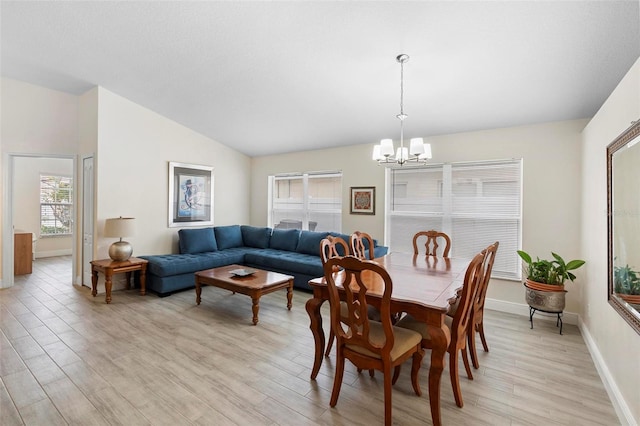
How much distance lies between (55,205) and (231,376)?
7.72m

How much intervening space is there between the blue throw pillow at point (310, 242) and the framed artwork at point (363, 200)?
673 millimetres

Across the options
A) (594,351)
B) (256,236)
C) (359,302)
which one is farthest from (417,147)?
(256,236)

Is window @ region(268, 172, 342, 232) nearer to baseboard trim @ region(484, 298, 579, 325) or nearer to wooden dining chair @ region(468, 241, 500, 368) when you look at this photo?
baseboard trim @ region(484, 298, 579, 325)

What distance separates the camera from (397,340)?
1.95 meters

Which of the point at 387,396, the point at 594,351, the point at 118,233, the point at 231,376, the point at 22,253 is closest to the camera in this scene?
the point at 387,396

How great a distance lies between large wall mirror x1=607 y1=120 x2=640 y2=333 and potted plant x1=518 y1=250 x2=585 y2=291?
1.00m

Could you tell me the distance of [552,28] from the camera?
2.27 m

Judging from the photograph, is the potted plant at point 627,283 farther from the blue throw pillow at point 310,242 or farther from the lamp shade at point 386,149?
the blue throw pillow at point 310,242

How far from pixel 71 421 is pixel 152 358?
0.77 metres

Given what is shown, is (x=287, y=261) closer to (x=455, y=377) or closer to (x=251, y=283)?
(x=251, y=283)

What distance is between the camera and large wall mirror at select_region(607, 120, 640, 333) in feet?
5.91

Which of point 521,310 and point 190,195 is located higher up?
point 190,195

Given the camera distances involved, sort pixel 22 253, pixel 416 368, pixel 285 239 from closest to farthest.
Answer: pixel 416 368 → pixel 22 253 → pixel 285 239

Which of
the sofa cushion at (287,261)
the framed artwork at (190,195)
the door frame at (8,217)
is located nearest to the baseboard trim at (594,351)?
the sofa cushion at (287,261)
